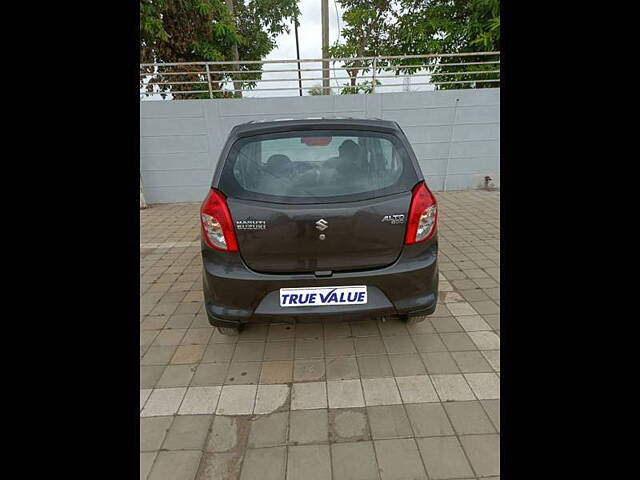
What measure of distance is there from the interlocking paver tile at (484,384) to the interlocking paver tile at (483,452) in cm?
32

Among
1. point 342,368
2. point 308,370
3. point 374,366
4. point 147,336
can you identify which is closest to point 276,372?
point 308,370

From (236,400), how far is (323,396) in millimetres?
531

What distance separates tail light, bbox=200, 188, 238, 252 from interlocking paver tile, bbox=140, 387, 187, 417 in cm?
97

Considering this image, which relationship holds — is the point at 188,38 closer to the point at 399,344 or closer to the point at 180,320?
the point at 180,320

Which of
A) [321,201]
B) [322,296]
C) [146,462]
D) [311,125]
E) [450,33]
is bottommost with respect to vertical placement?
[146,462]

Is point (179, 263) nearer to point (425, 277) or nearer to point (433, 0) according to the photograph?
point (425, 277)

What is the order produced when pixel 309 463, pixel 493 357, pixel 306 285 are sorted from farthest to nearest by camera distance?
1. pixel 493 357
2. pixel 306 285
3. pixel 309 463

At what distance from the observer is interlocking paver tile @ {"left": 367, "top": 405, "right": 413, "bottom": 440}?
73.6 inches

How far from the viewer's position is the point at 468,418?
77.7 inches
